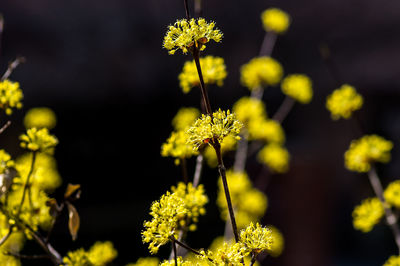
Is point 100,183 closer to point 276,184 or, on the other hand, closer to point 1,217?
point 276,184

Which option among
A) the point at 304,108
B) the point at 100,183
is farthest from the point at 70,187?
the point at 304,108

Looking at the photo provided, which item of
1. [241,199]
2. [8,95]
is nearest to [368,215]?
[241,199]

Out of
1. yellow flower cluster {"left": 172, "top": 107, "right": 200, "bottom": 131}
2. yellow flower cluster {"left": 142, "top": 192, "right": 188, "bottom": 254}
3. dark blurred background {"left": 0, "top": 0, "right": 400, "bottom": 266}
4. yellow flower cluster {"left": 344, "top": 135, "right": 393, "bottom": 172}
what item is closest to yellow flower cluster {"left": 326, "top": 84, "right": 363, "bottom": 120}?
yellow flower cluster {"left": 344, "top": 135, "right": 393, "bottom": 172}

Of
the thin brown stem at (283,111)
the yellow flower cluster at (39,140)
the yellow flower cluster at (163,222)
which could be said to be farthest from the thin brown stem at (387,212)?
the thin brown stem at (283,111)

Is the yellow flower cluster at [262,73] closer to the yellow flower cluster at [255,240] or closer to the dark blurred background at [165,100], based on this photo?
the yellow flower cluster at [255,240]

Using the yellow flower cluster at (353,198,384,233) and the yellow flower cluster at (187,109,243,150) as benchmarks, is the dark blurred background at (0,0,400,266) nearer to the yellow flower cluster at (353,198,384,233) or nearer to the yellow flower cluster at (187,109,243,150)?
the yellow flower cluster at (353,198,384,233)
